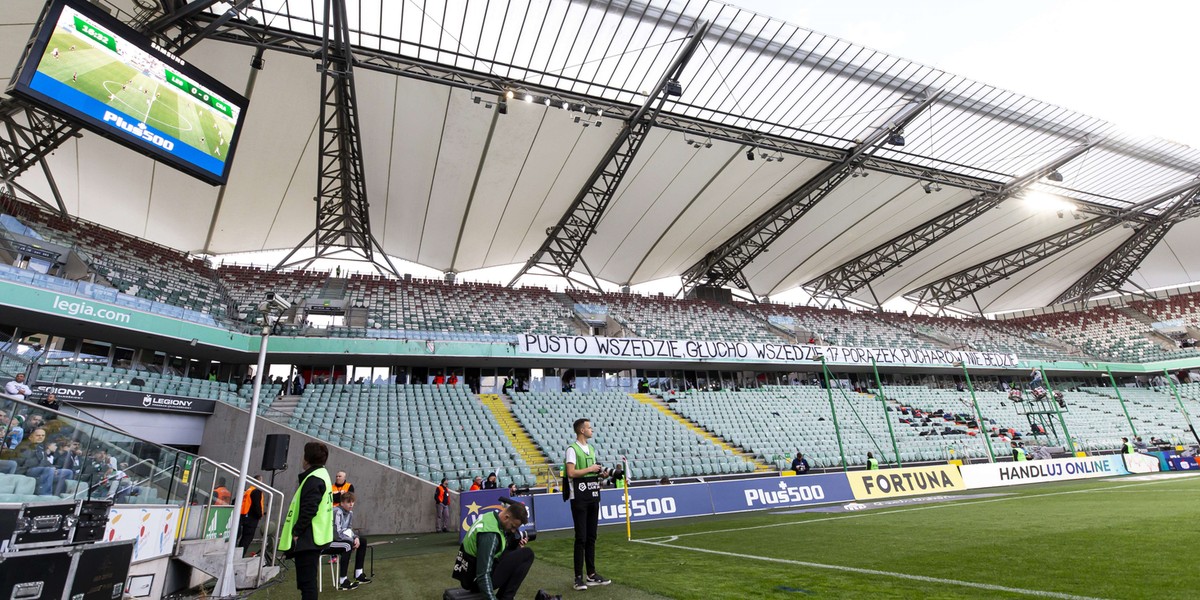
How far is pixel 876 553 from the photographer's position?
583 centimetres

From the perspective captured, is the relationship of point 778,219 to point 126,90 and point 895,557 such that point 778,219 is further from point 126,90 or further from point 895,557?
point 126,90

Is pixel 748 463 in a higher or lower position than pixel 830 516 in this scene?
higher

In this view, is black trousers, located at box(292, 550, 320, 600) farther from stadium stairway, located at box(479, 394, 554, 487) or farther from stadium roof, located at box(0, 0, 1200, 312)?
stadium roof, located at box(0, 0, 1200, 312)

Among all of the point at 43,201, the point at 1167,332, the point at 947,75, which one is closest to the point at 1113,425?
the point at 1167,332

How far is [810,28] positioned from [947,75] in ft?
20.0

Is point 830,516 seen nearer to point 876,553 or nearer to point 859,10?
point 876,553

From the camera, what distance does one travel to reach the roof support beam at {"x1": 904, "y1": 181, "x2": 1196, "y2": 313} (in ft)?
104

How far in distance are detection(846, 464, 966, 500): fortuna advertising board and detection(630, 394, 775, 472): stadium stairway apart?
3.47 meters

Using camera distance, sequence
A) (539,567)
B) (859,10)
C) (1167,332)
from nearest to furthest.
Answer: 1. (539,567)
2. (859,10)
3. (1167,332)

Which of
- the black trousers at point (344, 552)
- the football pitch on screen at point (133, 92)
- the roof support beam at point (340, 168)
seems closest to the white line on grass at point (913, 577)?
the black trousers at point (344, 552)

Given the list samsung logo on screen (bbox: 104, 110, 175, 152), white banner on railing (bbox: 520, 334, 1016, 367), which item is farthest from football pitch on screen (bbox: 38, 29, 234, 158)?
white banner on railing (bbox: 520, 334, 1016, 367)

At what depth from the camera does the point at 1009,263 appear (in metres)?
38.0

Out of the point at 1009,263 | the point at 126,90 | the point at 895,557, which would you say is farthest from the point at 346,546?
the point at 1009,263

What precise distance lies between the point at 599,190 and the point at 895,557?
68.1 ft
